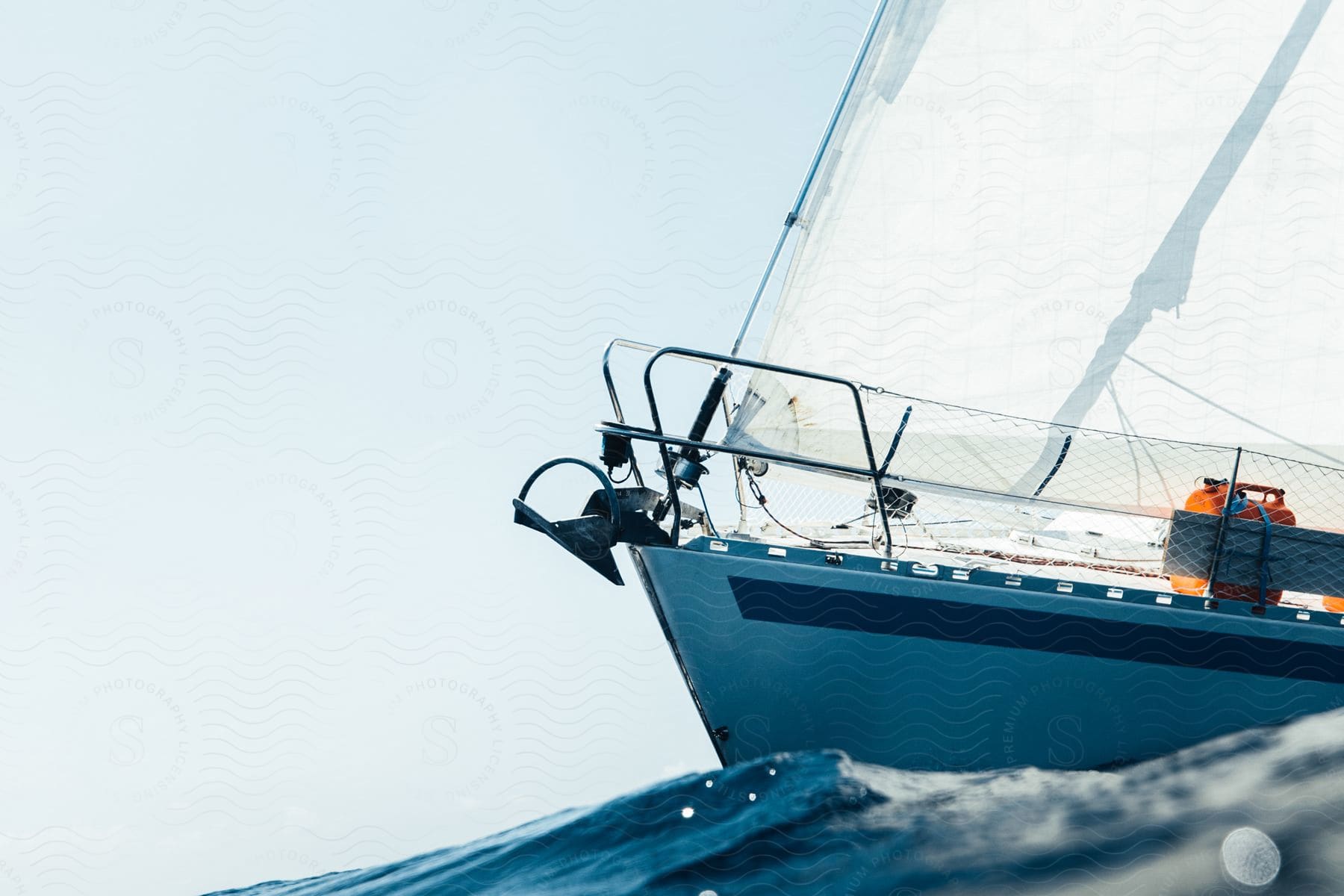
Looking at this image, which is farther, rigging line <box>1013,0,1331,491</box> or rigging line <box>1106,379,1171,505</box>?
rigging line <box>1013,0,1331,491</box>

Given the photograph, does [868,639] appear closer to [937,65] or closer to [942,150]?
[942,150]

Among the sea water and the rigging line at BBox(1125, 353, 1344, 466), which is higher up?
the rigging line at BBox(1125, 353, 1344, 466)

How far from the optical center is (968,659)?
16.6 ft

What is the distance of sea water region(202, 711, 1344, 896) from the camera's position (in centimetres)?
499

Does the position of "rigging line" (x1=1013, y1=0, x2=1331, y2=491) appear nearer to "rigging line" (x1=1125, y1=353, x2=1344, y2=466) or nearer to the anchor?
"rigging line" (x1=1125, y1=353, x2=1344, y2=466)

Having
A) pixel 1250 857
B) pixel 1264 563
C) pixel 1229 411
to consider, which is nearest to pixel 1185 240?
pixel 1229 411

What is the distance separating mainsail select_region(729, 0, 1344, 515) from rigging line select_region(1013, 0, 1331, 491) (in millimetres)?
12

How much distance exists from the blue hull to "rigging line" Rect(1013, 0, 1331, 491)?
1.06 m

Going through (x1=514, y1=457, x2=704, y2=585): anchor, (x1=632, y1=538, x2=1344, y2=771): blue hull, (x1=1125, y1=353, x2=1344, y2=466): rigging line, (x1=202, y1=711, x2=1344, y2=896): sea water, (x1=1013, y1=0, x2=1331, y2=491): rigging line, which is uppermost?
(x1=1013, y1=0, x2=1331, y2=491): rigging line

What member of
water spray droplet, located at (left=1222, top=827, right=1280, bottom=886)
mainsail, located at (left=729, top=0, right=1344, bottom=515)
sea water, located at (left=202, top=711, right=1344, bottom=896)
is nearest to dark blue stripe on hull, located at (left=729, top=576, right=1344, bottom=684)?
sea water, located at (left=202, top=711, right=1344, bottom=896)

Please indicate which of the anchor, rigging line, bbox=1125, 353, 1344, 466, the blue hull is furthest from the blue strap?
the anchor

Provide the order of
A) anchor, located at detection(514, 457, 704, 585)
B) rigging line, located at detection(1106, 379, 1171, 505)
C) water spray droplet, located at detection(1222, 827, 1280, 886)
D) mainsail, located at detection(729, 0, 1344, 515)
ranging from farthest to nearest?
mainsail, located at detection(729, 0, 1344, 515), rigging line, located at detection(1106, 379, 1171, 505), water spray droplet, located at detection(1222, 827, 1280, 886), anchor, located at detection(514, 457, 704, 585)

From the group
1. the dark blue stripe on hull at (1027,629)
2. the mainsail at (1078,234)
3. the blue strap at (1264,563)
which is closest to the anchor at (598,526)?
the dark blue stripe on hull at (1027,629)

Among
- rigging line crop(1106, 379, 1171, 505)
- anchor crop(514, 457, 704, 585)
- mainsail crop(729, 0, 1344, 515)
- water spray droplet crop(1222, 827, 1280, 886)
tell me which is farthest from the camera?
mainsail crop(729, 0, 1344, 515)
